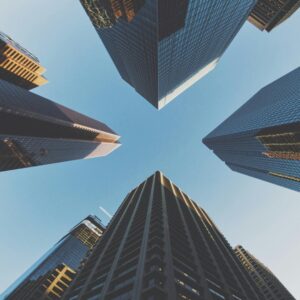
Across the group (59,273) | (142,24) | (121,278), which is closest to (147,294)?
(121,278)

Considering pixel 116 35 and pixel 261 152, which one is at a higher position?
pixel 116 35

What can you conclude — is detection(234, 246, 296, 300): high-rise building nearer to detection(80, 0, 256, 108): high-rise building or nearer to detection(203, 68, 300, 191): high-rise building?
detection(203, 68, 300, 191): high-rise building

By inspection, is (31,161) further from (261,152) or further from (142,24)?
(261,152)

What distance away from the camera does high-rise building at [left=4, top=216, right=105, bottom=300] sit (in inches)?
3435

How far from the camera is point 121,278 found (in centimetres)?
3775

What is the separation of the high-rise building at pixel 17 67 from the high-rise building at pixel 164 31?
48420 mm

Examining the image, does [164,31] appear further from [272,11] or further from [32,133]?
[272,11]

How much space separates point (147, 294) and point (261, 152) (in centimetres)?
11242

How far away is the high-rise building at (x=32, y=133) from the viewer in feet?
314

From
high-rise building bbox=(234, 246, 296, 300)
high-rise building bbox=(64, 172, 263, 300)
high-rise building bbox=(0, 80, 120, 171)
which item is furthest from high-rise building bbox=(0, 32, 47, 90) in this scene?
high-rise building bbox=(234, 246, 296, 300)

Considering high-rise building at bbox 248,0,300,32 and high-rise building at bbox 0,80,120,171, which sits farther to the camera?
high-rise building at bbox 248,0,300,32

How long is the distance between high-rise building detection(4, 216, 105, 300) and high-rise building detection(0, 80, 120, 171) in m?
42.3

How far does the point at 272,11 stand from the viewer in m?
183

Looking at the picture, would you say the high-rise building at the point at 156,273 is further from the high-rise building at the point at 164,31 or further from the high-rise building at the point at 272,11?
the high-rise building at the point at 272,11
